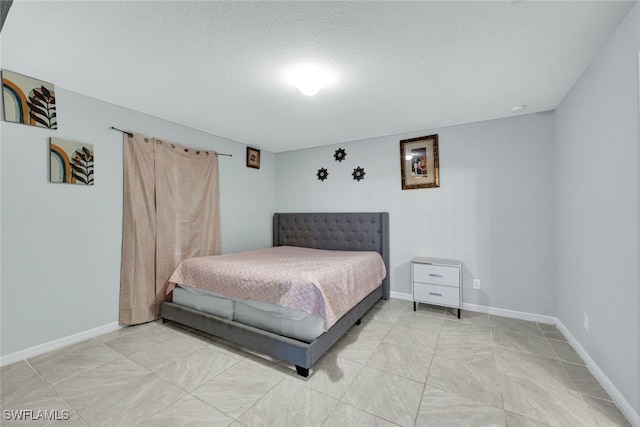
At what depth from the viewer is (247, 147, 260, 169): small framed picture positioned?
4246mm

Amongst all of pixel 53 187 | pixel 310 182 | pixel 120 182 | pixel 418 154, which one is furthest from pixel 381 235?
pixel 53 187

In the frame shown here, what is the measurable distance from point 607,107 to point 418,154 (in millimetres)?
1880

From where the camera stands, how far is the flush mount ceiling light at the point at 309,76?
2000 millimetres

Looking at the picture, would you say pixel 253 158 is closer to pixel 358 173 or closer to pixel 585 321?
pixel 358 173

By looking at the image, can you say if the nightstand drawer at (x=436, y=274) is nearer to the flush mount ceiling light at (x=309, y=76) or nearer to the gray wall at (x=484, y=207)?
the gray wall at (x=484, y=207)

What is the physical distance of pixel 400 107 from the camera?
9.05ft

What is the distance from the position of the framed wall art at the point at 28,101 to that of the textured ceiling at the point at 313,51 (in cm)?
9

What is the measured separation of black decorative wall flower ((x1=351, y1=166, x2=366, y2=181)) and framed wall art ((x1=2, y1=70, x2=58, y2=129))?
134 inches

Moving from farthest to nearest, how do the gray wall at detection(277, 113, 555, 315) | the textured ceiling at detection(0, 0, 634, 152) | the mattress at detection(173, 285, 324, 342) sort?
1. the gray wall at detection(277, 113, 555, 315)
2. the mattress at detection(173, 285, 324, 342)
3. the textured ceiling at detection(0, 0, 634, 152)

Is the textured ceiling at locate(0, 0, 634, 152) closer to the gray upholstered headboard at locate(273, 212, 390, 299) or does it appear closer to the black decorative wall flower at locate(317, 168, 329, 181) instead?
the black decorative wall flower at locate(317, 168, 329, 181)

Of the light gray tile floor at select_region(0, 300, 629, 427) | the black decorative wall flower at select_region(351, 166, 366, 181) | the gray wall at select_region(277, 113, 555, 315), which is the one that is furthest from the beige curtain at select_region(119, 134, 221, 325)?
the gray wall at select_region(277, 113, 555, 315)

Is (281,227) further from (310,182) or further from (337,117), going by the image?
(337,117)

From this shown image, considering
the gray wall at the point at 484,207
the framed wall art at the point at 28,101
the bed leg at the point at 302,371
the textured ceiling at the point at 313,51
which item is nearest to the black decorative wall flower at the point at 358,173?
the gray wall at the point at 484,207

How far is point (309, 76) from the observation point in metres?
2.07
